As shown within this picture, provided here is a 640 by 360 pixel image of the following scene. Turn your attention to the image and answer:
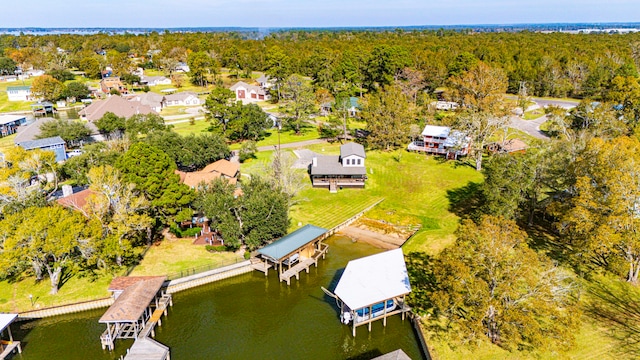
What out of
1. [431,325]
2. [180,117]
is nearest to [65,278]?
[431,325]

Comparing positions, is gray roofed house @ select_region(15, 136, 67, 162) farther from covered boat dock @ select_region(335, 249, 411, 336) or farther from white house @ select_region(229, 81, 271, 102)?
white house @ select_region(229, 81, 271, 102)

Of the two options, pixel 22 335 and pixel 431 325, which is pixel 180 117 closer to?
pixel 22 335

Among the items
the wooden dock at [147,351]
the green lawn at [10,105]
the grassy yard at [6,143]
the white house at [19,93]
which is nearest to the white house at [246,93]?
the green lawn at [10,105]

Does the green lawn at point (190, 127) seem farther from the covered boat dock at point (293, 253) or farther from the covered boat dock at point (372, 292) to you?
the covered boat dock at point (372, 292)

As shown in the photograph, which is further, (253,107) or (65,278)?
(253,107)

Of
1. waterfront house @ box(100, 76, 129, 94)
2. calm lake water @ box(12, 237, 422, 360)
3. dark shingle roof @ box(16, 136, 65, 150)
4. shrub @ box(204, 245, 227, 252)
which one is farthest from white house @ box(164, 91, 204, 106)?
calm lake water @ box(12, 237, 422, 360)

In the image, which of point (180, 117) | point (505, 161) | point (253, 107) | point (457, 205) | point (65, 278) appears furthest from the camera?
point (180, 117)
